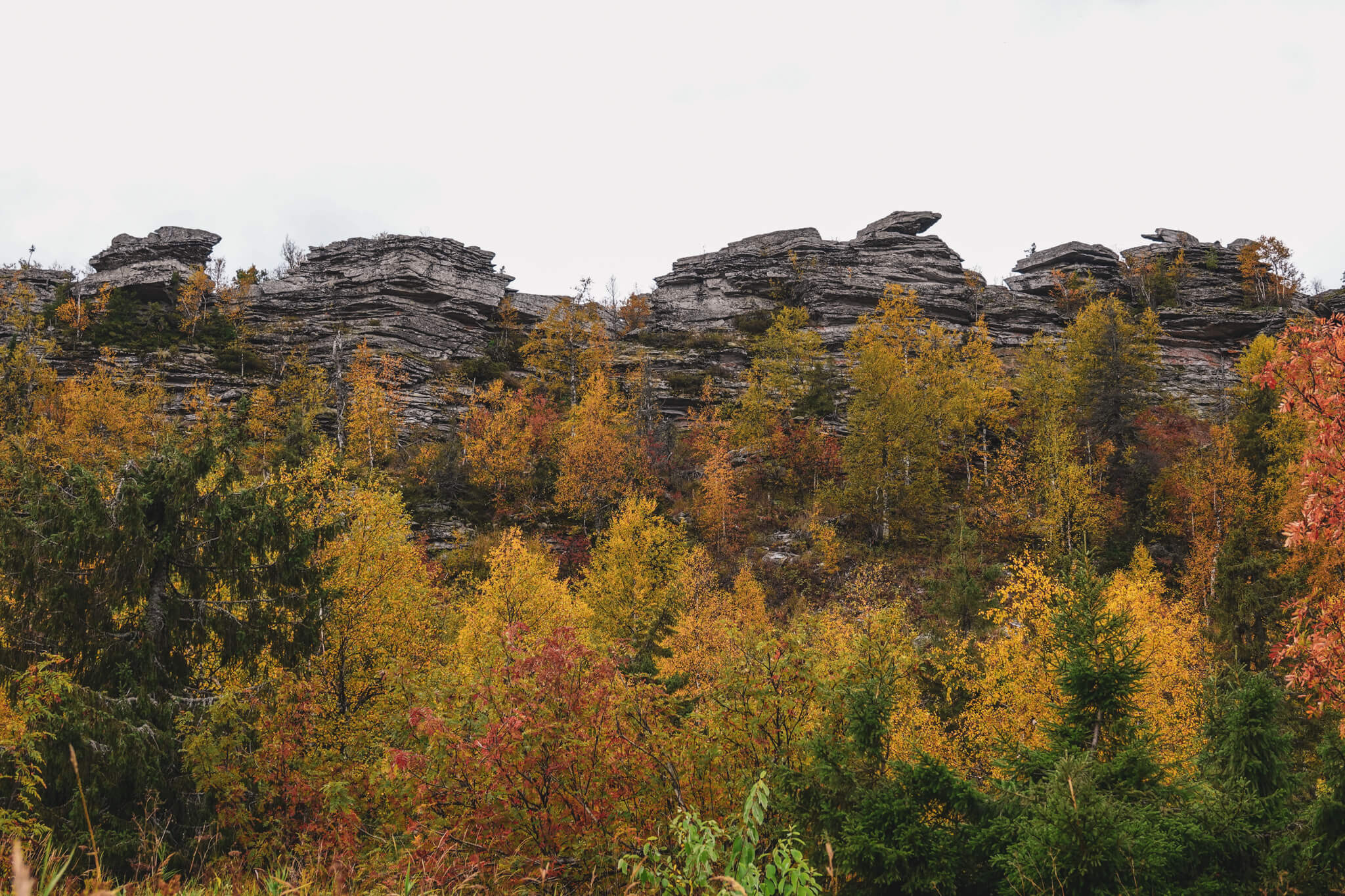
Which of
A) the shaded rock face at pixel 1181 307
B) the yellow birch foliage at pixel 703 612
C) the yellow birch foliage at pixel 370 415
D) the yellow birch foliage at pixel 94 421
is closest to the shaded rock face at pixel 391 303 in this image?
the yellow birch foliage at pixel 370 415

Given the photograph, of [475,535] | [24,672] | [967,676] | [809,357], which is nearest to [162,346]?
[475,535]

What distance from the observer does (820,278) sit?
70.0 metres

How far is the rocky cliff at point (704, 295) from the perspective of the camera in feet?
192

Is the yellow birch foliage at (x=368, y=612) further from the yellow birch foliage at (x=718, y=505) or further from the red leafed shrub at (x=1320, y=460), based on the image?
the yellow birch foliage at (x=718, y=505)

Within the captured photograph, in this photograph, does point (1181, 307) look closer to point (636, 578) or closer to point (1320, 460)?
point (636, 578)

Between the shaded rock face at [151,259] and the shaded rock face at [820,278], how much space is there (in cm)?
4777

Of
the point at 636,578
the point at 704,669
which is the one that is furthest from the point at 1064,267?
the point at 704,669

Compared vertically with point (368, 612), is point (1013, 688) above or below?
below

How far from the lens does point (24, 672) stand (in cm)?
1036

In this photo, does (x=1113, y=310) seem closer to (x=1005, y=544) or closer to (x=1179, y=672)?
(x=1005, y=544)

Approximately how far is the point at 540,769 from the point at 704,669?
10943 mm

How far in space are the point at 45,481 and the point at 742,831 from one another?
13421 mm

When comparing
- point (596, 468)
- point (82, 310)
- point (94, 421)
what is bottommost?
point (596, 468)

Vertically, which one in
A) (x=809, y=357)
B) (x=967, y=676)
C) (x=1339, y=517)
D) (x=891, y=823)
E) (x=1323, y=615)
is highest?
(x=809, y=357)
